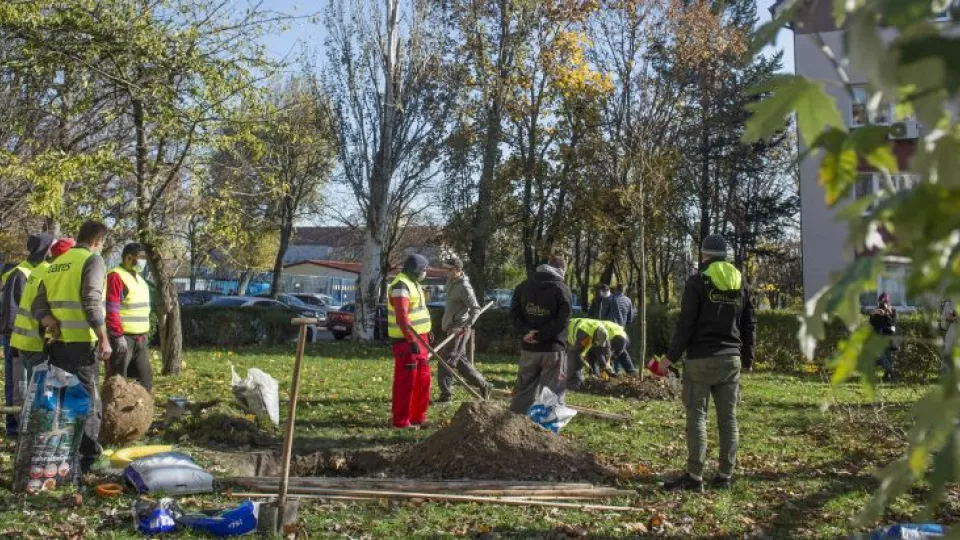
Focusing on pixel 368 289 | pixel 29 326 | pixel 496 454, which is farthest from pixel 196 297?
pixel 496 454

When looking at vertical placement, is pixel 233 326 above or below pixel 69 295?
below

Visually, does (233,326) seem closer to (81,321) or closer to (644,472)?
(81,321)

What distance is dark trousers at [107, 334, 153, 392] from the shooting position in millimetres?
9195

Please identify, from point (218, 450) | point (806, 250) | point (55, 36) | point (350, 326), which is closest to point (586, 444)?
point (218, 450)

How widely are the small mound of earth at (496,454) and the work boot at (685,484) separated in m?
0.54

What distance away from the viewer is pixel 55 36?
13.1m

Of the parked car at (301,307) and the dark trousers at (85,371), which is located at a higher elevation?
the parked car at (301,307)

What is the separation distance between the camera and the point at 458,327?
468 inches

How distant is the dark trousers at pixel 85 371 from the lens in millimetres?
6922

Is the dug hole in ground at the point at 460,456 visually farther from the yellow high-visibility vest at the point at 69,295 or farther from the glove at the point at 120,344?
the yellow high-visibility vest at the point at 69,295

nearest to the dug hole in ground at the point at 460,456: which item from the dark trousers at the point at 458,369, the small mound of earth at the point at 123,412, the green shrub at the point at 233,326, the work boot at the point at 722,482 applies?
the small mound of earth at the point at 123,412

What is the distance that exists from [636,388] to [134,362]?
6883 mm

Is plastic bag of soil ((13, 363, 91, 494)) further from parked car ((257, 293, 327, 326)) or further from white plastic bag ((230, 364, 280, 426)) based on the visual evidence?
parked car ((257, 293, 327, 326))

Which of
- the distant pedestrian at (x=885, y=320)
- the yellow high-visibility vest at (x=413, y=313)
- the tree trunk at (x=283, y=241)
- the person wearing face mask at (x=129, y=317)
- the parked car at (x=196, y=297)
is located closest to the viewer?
the person wearing face mask at (x=129, y=317)
